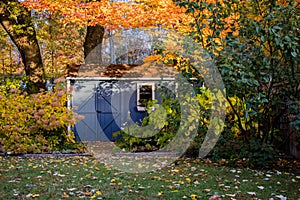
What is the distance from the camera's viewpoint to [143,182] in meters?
5.09

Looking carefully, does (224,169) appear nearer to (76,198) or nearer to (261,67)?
(261,67)

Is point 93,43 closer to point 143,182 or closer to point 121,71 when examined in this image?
point 121,71

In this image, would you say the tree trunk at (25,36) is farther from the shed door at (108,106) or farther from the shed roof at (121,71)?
the shed door at (108,106)

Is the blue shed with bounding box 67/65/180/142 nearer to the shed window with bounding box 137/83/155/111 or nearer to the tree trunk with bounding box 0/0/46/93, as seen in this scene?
the shed window with bounding box 137/83/155/111

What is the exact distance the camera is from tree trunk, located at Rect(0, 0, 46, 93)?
35.7 feet

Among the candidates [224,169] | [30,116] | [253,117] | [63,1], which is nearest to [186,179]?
[224,169]

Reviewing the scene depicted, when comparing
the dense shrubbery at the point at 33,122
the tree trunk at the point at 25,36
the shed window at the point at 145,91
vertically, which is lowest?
the dense shrubbery at the point at 33,122

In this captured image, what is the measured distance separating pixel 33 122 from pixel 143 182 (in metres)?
4.48

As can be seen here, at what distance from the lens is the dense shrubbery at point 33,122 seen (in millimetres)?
8211

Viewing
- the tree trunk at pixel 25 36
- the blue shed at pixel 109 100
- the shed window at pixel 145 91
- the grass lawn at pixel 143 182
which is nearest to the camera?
the grass lawn at pixel 143 182

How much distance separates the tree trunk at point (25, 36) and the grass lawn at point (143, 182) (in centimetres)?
547

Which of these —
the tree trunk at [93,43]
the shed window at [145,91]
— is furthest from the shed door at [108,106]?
the tree trunk at [93,43]

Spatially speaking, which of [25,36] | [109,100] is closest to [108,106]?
[109,100]

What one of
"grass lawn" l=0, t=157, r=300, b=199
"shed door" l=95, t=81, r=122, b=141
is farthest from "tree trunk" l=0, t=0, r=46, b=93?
"grass lawn" l=0, t=157, r=300, b=199
